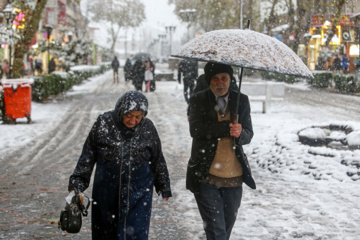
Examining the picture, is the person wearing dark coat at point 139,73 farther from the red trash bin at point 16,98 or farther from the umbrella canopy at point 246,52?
the umbrella canopy at point 246,52

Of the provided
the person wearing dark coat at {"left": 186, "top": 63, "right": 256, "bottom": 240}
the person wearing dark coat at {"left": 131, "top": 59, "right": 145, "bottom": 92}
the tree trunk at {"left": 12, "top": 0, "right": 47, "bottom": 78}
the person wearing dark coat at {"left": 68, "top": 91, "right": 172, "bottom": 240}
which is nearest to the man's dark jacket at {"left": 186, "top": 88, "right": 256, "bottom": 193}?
the person wearing dark coat at {"left": 186, "top": 63, "right": 256, "bottom": 240}

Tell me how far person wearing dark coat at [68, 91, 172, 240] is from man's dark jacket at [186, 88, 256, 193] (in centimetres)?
→ 39

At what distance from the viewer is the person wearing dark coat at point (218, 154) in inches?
140

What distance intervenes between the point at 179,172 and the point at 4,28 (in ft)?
36.9

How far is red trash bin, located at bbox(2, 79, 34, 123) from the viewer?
1310 cm

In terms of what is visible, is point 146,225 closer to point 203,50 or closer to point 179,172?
point 203,50

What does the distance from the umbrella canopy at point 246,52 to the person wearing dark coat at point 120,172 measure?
642mm

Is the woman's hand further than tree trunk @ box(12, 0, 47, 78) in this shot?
No

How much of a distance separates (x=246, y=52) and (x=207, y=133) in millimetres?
644

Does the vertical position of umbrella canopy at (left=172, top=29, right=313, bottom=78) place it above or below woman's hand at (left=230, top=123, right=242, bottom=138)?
above

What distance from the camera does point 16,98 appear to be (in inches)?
520

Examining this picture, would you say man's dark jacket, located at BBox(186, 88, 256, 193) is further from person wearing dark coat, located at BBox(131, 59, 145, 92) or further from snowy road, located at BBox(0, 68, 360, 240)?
person wearing dark coat, located at BBox(131, 59, 145, 92)

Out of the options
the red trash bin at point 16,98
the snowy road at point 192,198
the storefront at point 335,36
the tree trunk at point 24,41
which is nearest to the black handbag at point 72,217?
the snowy road at point 192,198

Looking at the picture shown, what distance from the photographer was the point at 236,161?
3594 mm
